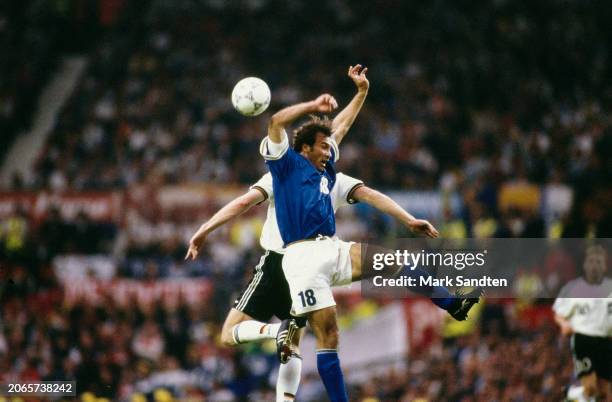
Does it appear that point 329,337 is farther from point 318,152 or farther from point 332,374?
point 318,152

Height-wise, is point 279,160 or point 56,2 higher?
point 56,2

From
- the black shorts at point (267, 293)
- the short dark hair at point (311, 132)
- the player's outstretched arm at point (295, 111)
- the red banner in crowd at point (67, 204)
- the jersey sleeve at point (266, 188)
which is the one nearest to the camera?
the player's outstretched arm at point (295, 111)

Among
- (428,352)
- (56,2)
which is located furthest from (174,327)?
(56,2)

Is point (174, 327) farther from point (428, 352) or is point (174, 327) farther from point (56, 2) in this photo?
point (56, 2)

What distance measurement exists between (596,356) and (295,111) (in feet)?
14.5

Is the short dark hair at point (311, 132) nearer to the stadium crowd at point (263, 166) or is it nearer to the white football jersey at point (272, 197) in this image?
the white football jersey at point (272, 197)

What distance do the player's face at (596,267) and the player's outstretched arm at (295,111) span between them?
384 centimetres

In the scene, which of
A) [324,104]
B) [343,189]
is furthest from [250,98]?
[343,189]

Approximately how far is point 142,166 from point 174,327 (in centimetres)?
550

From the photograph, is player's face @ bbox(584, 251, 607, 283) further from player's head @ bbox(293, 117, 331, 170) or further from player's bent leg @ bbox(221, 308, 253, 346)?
player's bent leg @ bbox(221, 308, 253, 346)

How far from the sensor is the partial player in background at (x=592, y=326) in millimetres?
9945

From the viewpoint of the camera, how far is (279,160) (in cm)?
805

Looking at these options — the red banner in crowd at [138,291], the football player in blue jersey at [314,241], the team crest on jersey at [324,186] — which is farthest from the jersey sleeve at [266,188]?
the red banner in crowd at [138,291]

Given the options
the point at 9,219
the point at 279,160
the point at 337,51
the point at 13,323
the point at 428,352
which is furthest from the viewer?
the point at 337,51
